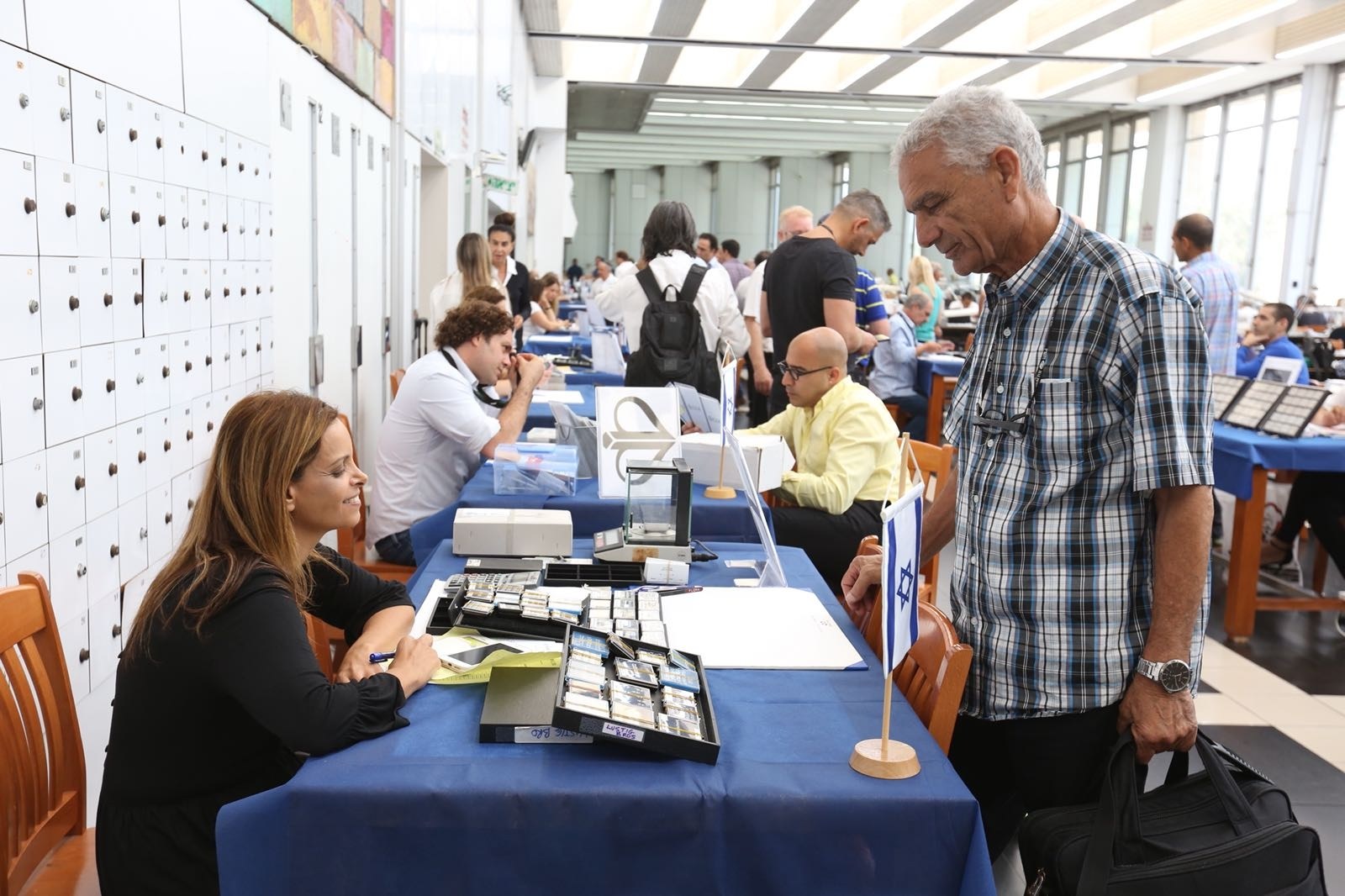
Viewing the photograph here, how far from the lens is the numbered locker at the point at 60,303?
5.99ft

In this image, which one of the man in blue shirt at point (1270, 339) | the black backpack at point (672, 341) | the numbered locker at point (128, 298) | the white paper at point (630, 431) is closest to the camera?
the numbered locker at point (128, 298)

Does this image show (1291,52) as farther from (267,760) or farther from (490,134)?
(267,760)

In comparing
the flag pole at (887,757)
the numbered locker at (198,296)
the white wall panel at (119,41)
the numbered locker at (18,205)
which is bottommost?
the flag pole at (887,757)

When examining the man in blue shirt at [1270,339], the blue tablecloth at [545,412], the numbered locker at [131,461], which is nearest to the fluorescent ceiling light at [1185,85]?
the man in blue shirt at [1270,339]

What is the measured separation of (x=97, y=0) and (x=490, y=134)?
7.71 meters

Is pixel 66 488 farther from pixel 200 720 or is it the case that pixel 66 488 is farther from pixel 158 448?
pixel 200 720

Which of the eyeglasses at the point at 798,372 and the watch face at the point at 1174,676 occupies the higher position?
the eyeglasses at the point at 798,372

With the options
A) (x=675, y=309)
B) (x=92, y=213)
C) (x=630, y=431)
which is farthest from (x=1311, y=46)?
(x=92, y=213)

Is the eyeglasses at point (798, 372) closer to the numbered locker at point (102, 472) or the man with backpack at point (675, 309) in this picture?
the man with backpack at point (675, 309)

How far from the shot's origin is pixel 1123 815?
57.9 inches

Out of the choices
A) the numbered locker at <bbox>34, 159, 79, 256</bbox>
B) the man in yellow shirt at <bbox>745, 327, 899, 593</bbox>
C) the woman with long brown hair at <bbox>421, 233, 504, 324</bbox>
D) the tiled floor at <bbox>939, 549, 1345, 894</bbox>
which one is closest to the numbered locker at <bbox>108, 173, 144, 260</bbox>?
the numbered locker at <bbox>34, 159, 79, 256</bbox>

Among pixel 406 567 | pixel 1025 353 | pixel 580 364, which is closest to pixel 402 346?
pixel 580 364

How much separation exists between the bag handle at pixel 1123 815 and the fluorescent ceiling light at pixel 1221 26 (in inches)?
432

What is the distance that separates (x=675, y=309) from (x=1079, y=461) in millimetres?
3208
